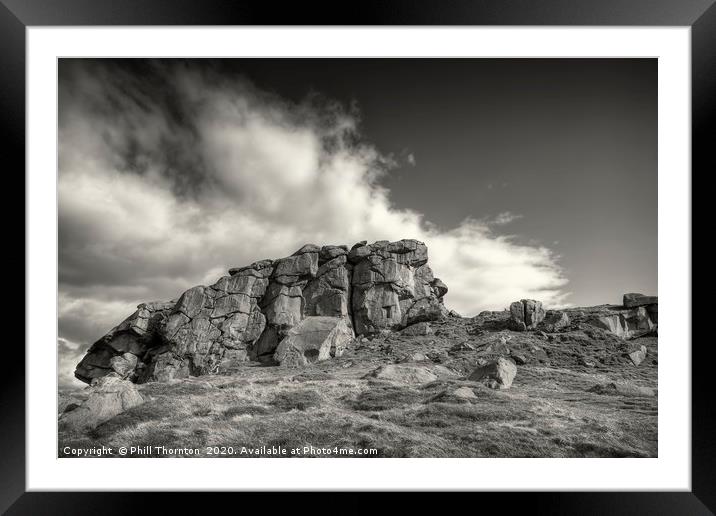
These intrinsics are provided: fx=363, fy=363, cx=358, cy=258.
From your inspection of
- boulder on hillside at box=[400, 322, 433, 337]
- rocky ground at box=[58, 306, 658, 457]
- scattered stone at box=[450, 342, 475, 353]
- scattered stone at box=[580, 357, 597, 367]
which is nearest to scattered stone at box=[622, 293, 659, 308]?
rocky ground at box=[58, 306, 658, 457]

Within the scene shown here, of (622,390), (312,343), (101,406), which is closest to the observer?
(101,406)

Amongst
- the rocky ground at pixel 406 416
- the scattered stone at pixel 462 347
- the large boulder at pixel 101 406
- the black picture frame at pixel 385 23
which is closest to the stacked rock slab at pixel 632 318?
the rocky ground at pixel 406 416

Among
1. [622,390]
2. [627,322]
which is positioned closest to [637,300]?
[627,322]

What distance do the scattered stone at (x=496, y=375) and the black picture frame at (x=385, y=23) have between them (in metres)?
8.39

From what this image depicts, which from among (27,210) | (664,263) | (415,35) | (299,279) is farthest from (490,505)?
(299,279)

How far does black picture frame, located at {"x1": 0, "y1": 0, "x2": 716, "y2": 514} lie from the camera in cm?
648

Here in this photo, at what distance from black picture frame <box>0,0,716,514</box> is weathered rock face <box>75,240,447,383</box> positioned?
20280 mm

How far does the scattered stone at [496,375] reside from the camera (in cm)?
1509

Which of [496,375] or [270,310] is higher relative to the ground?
[270,310]

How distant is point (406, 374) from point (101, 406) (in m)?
11.7

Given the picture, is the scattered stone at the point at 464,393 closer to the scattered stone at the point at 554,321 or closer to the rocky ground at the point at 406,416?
the rocky ground at the point at 406,416

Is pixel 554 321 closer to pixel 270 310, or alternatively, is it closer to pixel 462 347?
pixel 462 347

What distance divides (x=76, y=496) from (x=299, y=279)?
27.8 meters

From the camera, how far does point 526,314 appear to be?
1082 inches
